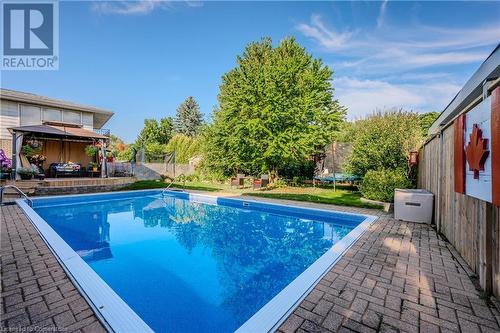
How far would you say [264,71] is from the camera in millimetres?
14047

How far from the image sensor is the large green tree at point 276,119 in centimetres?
1261

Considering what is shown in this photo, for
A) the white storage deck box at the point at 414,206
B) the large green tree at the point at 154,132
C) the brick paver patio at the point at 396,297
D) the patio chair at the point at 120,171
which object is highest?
the large green tree at the point at 154,132

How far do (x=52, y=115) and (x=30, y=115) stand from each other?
103cm

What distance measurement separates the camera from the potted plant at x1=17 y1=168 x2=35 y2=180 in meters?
10.5

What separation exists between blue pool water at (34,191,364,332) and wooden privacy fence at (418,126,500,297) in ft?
7.15

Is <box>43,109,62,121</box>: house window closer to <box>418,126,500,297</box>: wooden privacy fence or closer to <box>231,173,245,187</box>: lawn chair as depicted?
<box>231,173,245,187</box>: lawn chair

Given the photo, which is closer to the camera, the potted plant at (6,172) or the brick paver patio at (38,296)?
the brick paver patio at (38,296)

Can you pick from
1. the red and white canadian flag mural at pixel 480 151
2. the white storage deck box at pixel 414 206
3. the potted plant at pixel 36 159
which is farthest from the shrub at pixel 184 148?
the red and white canadian flag mural at pixel 480 151

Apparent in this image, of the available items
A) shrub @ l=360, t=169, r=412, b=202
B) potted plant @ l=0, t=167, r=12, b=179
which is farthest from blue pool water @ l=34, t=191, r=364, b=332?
potted plant @ l=0, t=167, r=12, b=179

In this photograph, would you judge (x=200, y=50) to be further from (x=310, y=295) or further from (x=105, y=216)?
Answer: (x=310, y=295)

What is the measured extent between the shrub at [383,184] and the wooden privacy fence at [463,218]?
1.33 metres

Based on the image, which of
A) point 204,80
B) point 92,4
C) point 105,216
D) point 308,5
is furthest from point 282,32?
point 105,216

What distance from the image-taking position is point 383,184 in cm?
786

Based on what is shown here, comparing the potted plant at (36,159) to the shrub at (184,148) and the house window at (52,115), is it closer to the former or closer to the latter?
the house window at (52,115)
